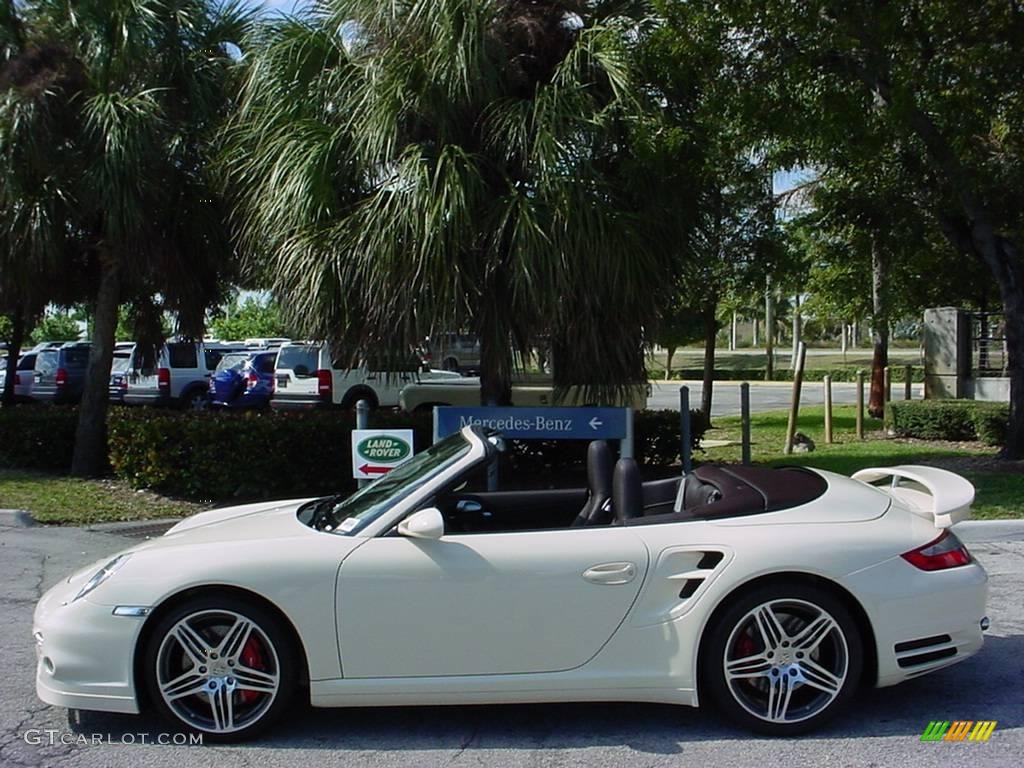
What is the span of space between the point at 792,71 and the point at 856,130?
0.93 m

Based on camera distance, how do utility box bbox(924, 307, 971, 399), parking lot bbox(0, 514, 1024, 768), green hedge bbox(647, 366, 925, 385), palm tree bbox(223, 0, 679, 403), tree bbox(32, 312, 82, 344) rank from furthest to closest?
tree bbox(32, 312, 82, 344) → green hedge bbox(647, 366, 925, 385) → utility box bbox(924, 307, 971, 399) → palm tree bbox(223, 0, 679, 403) → parking lot bbox(0, 514, 1024, 768)

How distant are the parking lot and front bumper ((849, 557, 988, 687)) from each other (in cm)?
33

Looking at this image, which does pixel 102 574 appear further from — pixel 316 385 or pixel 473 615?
pixel 316 385

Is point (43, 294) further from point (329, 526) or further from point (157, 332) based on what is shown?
point (329, 526)

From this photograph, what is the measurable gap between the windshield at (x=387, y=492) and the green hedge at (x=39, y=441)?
10.0 meters

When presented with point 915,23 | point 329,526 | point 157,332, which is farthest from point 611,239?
point 157,332

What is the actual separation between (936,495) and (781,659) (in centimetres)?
118

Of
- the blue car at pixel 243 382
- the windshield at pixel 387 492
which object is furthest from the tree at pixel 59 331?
the windshield at pixel 387 492

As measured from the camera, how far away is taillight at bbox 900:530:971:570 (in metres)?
4.61

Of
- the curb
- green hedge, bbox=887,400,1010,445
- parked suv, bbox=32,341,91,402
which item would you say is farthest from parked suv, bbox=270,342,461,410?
the curb

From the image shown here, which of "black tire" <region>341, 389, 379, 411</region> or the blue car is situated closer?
"black tire" <region>341, 389, 379, 411</region>

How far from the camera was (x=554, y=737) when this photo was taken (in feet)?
15.0

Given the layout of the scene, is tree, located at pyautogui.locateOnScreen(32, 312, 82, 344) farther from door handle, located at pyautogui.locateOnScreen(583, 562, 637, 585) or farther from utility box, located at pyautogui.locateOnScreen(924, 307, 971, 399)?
door handle, located at pyautogui.locateOnScreen(583, 562, 637, 585)

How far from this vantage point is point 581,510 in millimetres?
5488
